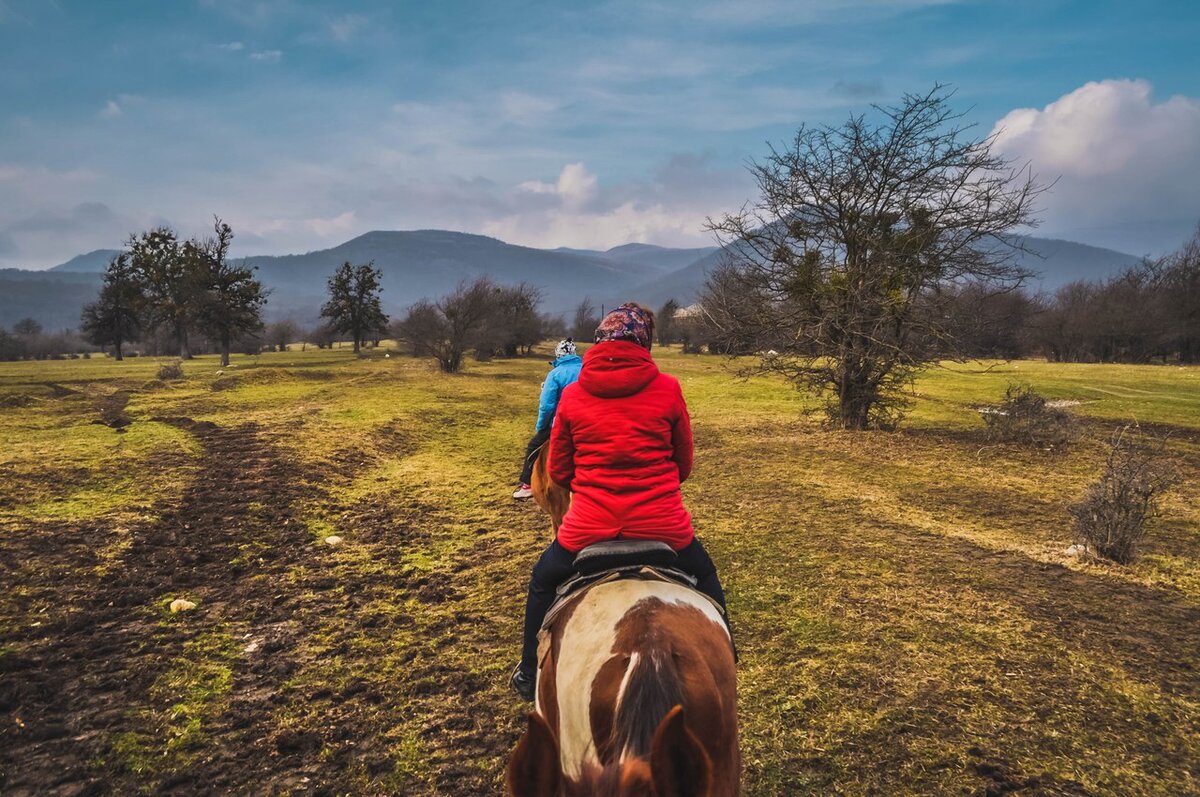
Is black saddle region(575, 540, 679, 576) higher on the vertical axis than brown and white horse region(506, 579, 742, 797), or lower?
higher

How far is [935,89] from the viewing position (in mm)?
12531

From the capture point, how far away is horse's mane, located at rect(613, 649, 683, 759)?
191cm

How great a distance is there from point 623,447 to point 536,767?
5.38 ft

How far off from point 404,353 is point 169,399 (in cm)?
3143

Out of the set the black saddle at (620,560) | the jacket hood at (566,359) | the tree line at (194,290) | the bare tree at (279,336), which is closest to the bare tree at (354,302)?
the tree line at (194,290)

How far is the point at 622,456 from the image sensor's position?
127 inches

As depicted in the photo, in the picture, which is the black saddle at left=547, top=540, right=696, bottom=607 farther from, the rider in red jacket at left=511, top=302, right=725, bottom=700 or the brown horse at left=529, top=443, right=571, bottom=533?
the brown horse at left=529, top=443, right=571, bottom=533

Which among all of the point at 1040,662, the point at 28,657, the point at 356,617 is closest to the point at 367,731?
the point at 356,617

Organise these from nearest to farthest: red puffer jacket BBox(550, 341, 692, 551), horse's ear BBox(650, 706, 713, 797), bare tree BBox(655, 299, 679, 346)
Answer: horse's ear BBox(650, 706, 713, 797) → red puffer jacket BBox(550, 341, 692, 551) → bare tree BBox(655, 299, 679, 346)

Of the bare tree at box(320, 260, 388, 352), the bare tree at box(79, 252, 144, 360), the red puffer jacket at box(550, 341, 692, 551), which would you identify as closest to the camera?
the red puffer jacket at box(550, 341, 692, 551)

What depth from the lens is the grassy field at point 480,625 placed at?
3.75 meters

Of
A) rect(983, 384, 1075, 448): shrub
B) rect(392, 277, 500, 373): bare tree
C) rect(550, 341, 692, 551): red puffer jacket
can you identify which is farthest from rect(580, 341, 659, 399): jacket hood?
rect(392, 277, 500, 373): bare tree

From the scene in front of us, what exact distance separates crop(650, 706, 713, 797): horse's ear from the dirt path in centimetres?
334

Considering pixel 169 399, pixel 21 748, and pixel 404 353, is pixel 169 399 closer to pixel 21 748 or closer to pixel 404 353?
pixel 21 748
